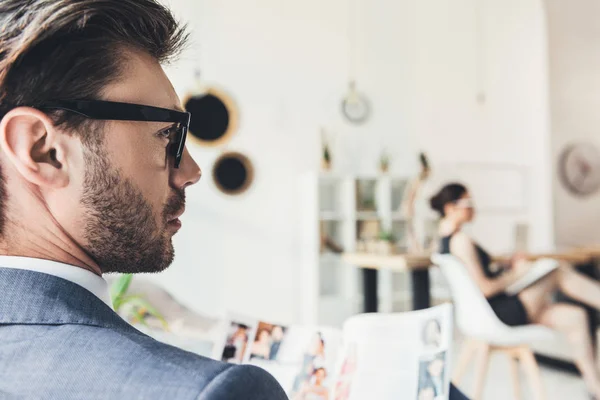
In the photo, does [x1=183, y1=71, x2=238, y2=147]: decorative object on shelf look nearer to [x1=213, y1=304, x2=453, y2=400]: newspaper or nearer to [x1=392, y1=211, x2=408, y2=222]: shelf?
[x1=392, y1=211, x2=408, y2=222]: shelf

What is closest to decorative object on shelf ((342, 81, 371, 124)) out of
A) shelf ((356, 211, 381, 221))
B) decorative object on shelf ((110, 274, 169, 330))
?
shelf ((356, 211, 381, 221))

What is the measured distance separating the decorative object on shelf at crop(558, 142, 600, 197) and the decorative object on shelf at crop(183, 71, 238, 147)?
14.1 feet

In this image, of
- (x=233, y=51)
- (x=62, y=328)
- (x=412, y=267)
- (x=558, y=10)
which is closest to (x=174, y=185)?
(x=62, y=328)

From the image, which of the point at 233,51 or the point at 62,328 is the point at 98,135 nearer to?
the point at 62,328

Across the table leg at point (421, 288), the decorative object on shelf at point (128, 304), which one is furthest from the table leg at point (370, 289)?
the decorative object on shelf at point (128, 304)

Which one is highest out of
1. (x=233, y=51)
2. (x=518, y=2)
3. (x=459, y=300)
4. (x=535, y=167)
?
(x=518, y=2)

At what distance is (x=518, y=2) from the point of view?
6.27 m

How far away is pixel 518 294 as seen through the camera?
3.21m

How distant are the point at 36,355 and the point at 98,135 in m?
0.23

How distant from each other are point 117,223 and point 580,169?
24.2 ft

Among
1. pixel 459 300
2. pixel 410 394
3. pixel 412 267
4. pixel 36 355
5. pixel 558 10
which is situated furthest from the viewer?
pixel 558 10

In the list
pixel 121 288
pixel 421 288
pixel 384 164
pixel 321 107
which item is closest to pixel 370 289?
pixel 421 288

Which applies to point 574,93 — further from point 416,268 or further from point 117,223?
point 117,223

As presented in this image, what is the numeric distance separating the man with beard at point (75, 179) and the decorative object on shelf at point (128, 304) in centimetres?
97
